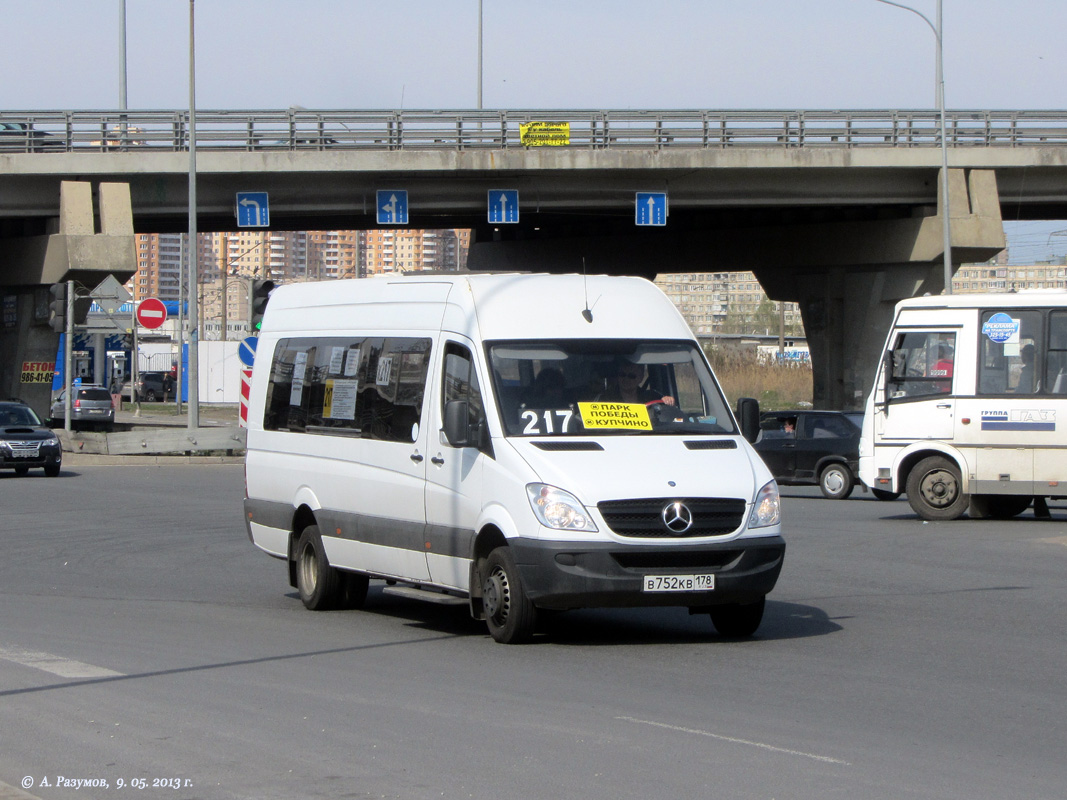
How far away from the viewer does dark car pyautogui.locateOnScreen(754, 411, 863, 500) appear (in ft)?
88.1

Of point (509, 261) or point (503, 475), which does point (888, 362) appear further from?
point (509, 261)

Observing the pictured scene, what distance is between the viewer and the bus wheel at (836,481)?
26.8 m

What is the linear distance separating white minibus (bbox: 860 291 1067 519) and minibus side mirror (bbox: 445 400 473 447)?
12.0m

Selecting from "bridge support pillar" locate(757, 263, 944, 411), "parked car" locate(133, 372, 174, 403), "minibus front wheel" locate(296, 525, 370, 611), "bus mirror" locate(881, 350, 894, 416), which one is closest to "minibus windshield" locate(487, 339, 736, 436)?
"minibus front wheel" locate(296, 525, 370, 611)

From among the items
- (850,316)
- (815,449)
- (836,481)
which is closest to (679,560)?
(836,481)

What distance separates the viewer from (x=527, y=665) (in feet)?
28.1

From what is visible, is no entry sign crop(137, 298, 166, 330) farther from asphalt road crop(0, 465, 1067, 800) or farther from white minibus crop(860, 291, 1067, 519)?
asphalt road crop(0, 465, 1067, 800)

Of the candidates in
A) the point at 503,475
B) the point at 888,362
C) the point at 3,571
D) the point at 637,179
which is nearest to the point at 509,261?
the point at 637,179

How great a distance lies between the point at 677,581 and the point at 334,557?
3.24 m

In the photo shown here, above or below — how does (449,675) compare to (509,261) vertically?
below

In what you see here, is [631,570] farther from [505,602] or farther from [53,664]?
[53,664]

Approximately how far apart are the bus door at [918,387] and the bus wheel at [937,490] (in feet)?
1.39

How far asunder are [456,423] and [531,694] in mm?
2286

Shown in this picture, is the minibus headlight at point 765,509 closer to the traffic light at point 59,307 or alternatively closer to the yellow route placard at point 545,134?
the traffic light at point 59,307
